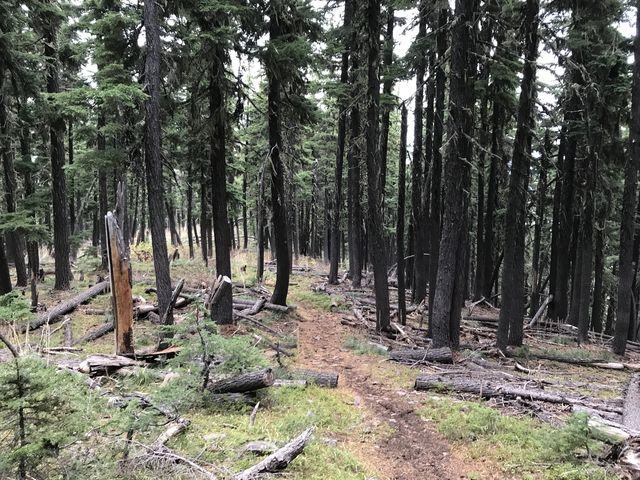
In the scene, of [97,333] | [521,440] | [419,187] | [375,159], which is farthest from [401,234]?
[521,440]

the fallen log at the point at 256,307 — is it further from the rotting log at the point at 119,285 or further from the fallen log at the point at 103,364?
the fallen log at the point at 103,364

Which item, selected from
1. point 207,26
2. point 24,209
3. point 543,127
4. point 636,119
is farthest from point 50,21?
point 543,127

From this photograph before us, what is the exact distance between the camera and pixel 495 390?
864 centimetres

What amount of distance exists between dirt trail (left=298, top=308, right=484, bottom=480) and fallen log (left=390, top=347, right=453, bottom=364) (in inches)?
19.6

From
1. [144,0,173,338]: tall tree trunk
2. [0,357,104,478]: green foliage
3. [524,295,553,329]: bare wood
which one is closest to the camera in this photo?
[0,357,104,478]: green foliage

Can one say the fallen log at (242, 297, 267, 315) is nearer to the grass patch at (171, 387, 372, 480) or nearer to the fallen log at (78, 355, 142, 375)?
the fallen log at (78, 355, 142, 375)

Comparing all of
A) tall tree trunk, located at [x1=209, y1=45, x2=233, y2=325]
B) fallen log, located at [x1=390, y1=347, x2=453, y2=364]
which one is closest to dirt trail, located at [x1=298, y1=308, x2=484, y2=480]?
fallen log, located at [x1=390, y1=347, x2=453, y2=364]

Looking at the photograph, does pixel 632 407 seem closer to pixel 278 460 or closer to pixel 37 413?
pixel 278 460

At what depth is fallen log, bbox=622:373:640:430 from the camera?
23.3ft

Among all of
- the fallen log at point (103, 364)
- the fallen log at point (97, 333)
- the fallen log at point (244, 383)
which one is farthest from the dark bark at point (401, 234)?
the fallen log at point (103, 364)

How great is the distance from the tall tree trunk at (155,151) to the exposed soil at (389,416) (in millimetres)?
3819

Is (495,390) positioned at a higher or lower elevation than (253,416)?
lower

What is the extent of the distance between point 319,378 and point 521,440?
386 cm

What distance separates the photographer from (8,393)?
353 centimetres
